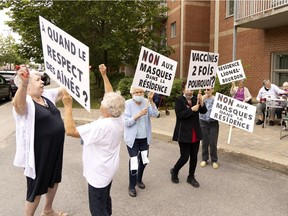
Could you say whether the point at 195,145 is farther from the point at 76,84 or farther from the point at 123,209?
the point at 76,84

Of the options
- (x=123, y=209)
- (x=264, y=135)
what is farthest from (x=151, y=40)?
(x=123, y=209)

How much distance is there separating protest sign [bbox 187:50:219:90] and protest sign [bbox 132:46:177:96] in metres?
0.35

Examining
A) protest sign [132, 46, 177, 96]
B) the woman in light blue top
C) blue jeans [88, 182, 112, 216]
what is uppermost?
protest sign [132, 46, 177, 96]

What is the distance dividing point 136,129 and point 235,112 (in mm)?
2926

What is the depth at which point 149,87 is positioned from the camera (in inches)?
182

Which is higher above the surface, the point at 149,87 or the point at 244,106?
the point at 149,87

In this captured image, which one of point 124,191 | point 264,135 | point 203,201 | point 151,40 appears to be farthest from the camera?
point 151,40

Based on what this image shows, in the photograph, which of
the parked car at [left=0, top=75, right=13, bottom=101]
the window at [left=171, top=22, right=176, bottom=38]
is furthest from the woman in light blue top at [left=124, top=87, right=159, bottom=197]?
the window at [left=171, top=22, right=176, bottom=38]

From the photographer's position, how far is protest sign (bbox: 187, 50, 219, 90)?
4926 mm

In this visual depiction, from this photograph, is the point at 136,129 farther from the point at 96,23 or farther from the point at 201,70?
the point at 96,23

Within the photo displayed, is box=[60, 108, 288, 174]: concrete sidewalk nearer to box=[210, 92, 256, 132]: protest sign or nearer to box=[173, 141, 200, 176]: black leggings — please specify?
box=[210, 92, 256, 132]: protest sign

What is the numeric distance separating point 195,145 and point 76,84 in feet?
7.80

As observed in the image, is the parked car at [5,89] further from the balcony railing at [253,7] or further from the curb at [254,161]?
the curb at [254,161]

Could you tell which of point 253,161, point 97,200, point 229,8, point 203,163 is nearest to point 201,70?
point 203,163
